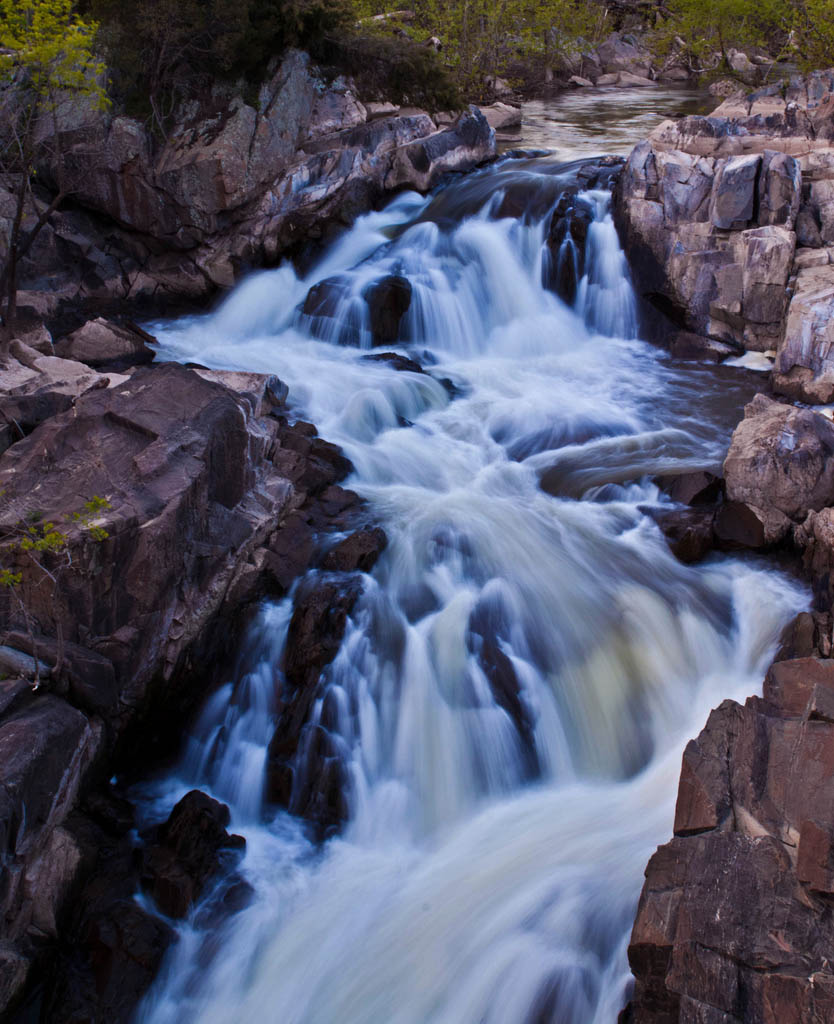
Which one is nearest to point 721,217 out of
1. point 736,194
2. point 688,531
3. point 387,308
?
point 736,194

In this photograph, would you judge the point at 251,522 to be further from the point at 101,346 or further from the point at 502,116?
the point at 502,116

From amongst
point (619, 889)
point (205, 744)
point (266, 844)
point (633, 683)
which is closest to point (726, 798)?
point (619, 889)

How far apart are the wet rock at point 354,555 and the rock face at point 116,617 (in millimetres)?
21

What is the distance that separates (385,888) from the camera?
698cm

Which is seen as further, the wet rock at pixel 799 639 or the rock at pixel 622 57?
the rock at pixel 622 57

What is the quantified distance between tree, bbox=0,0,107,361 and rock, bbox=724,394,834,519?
9023 millimetres

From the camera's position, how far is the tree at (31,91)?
10.9 metres

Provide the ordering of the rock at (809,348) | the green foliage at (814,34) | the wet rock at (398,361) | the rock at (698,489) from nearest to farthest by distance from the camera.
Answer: the rock at (698,489), the rock at (809,348), the wet rock at (398,361), the green foliage at (814,34)

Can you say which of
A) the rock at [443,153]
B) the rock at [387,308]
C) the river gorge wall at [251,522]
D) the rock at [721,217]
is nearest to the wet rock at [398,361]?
the rock at [387,308]

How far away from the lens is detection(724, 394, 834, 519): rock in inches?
379

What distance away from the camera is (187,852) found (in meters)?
6.96

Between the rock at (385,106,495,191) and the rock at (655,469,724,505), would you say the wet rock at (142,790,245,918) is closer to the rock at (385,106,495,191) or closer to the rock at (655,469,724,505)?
the rock at (655,469,724,505)

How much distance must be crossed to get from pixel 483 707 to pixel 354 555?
217cm

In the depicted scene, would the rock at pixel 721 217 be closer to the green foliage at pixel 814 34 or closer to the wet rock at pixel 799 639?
the wet rock at pixel 799 639
